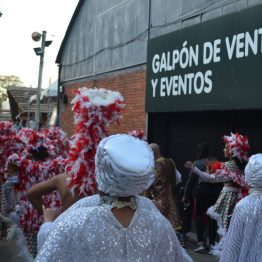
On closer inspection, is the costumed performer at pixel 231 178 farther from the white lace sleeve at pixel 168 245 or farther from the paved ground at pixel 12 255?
the white lace sleeve at pixel 168 245

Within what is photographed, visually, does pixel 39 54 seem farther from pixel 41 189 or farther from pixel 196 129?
pixel 41 189

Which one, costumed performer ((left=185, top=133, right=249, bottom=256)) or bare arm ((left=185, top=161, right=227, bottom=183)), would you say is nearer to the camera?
costumed performer ((left=185, top=133, right=249, bottom=256))

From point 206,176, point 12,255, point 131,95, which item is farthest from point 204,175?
point 131,95

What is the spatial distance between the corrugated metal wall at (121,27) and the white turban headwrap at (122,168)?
610 cm

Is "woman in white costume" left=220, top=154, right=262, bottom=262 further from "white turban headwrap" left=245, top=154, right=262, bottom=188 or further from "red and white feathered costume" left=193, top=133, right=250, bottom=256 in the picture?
"red and white feathered costume" left=193, top=133, right=250, bottom=256

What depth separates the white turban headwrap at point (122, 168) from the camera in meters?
2.11

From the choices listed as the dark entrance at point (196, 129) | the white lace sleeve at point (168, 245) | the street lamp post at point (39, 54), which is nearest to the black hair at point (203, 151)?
the dark entrance at point (196, 129)

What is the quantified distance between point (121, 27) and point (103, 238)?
10.7 meters

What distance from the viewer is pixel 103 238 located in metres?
2.11

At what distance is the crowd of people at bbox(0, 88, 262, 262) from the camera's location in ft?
6.96

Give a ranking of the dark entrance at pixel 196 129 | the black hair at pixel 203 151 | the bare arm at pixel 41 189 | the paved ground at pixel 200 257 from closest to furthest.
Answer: the bare arm at pixel 41 189, the paved ground at pixel 200 257, the black hair at pixel 203 151, the dark entrance at pixel 196 129

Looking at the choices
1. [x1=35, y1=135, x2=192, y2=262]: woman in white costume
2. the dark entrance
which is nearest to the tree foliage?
the dark entrance

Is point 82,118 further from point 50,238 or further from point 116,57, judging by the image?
point 116,57

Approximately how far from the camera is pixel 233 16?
25.5 feet
